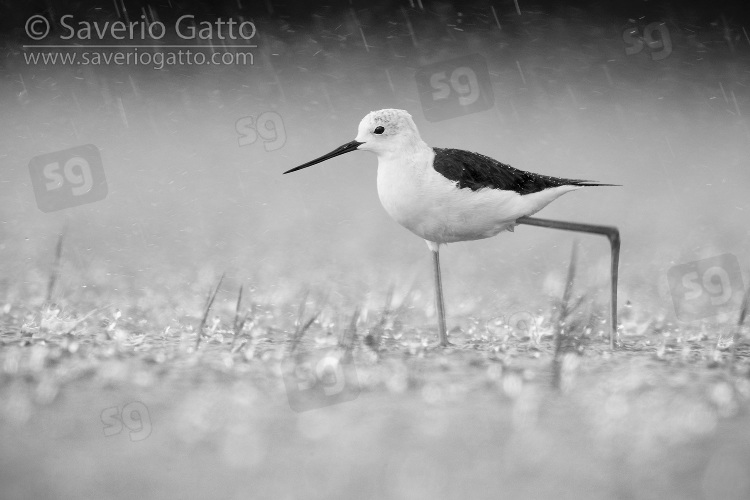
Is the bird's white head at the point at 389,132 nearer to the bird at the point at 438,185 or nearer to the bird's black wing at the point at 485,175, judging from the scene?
the bird at the point at 438,185

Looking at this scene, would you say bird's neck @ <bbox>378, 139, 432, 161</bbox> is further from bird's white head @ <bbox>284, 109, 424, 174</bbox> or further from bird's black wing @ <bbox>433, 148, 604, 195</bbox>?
bird's black wing @ <bbox>433, 148, 604, 195</bbox>

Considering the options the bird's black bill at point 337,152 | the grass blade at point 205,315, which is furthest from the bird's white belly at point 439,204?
the grass blade at point 205,315

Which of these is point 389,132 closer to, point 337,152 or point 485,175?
point 337,152

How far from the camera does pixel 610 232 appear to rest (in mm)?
4402

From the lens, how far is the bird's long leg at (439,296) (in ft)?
13.9

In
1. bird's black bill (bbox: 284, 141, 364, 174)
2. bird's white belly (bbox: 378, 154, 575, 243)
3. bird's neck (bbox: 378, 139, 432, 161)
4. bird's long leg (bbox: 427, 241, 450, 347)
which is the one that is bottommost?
bird's long leg (bbox: 427, 241, 450, 347)

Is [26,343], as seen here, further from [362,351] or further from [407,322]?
[407,322]

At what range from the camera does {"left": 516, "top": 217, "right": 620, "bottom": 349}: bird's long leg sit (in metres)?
4.20

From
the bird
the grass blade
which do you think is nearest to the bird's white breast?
the bird

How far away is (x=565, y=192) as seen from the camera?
4.26 metres

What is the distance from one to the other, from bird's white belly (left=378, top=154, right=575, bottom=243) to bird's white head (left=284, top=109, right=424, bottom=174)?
0.25ft

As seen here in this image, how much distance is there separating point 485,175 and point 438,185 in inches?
12.0

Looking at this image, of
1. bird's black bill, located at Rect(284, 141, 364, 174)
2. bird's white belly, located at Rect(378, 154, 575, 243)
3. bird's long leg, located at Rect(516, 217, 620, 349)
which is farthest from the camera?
bird's long leg, located at Rect(516, 217, 620, 349)

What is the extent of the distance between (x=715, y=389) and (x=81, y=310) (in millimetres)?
3425
